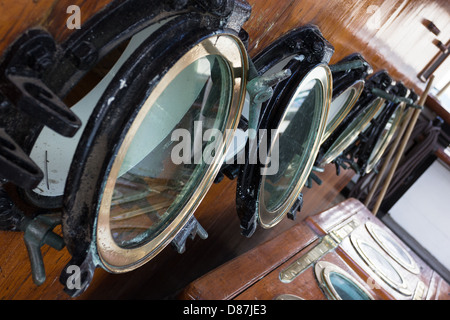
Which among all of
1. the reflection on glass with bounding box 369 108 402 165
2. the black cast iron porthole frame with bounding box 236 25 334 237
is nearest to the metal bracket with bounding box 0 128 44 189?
the black cast iron porthole frame with bounding box 236 25 334 237

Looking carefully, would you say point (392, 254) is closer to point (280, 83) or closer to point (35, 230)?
point (280, 83)

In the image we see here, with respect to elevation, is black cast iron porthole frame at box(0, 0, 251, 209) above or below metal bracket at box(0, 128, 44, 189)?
above

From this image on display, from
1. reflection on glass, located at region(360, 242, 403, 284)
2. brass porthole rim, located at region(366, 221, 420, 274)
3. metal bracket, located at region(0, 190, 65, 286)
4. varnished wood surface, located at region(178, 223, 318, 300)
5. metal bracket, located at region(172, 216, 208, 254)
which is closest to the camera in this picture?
metal bracket, located at region(0, 190, 65, 286)

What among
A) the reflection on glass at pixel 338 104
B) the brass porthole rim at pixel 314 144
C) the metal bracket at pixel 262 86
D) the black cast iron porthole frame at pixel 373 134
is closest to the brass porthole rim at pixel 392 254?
the black cast iron porthole frame at pixel 373 134

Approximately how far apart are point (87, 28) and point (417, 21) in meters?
2.47

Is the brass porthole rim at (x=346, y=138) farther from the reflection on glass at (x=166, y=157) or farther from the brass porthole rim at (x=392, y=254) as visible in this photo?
the reflection on glass at (x=166, y=157)

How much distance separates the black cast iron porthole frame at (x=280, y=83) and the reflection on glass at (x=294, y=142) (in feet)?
0.43

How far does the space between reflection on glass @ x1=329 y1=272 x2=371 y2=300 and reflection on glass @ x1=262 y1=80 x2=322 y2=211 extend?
0.84 m

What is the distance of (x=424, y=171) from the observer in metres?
5.30

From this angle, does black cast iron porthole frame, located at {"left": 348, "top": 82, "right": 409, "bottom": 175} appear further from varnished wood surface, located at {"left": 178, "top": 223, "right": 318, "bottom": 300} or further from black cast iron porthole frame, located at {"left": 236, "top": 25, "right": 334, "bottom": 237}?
black cast iron porthole frame, located at {"left": 236, "top": 25, "right": 334, "bottom": 237}

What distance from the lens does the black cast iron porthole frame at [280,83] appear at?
4.33 feet

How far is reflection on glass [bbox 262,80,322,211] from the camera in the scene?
1.58 meters

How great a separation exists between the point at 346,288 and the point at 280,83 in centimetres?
155

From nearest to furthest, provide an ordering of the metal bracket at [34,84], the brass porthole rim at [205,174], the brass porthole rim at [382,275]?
the metal bracket at [34,84], the brass porthole rim at [205,174], the brass porthole rim at [382,275]
